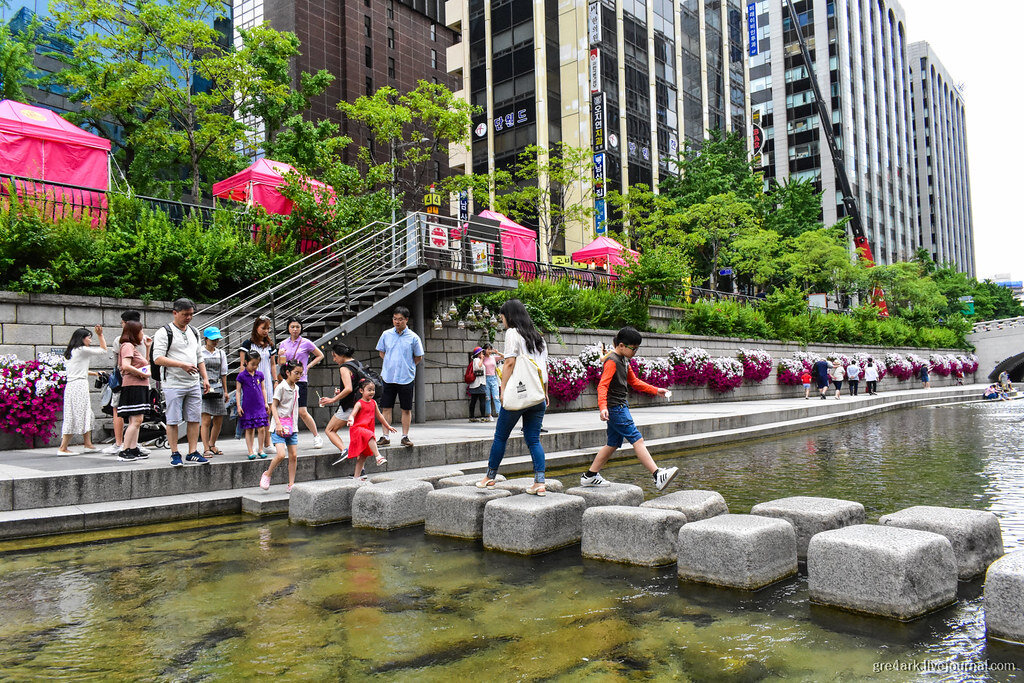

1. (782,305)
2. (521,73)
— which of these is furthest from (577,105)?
(782,305)

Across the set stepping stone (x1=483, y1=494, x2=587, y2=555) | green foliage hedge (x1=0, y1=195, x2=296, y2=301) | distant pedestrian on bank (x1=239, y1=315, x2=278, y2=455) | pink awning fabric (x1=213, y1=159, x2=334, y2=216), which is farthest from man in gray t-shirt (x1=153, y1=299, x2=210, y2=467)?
pink awning fabric (x1=213, y1=159, x2=334, y2=216)

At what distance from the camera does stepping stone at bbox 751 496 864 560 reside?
5.00 m

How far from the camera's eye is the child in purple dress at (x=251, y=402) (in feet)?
28.2

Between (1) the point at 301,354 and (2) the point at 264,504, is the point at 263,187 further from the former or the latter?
(2) the point at 264,504

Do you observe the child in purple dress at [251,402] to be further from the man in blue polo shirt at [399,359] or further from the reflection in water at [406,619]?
the reflection in water at [406,619]

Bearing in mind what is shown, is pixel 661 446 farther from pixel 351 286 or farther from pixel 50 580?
pixel 50 580

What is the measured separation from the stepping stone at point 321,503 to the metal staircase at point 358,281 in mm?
6190

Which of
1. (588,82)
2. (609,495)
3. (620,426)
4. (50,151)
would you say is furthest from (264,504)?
(588,82)

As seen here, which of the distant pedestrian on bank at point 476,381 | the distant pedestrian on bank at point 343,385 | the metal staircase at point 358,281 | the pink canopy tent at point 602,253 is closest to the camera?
the distant pedestrian on bank at point 343,385

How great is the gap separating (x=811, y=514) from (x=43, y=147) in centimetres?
1680

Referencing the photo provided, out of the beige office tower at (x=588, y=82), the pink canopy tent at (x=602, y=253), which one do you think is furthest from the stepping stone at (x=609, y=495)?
the beige office tower at (x=588, y=82)

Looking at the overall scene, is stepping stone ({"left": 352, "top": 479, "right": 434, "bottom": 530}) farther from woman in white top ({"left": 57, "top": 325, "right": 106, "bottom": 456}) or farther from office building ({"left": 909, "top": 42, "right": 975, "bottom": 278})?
office building ({"left": 909, "top": 42, "right": 975, "bottom": 278})

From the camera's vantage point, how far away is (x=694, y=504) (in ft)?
17.8

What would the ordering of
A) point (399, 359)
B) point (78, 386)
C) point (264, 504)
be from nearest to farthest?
point (264, 504) < point (78, 386) < point (399, 359)
